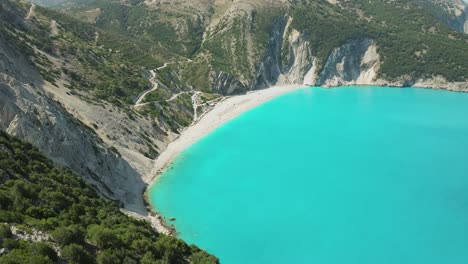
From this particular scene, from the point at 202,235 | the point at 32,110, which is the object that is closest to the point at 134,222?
the point at 202,235

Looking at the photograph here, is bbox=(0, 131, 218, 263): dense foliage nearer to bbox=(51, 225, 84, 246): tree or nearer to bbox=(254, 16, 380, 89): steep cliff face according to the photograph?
bbox=(51, 225, 84, 246): tree

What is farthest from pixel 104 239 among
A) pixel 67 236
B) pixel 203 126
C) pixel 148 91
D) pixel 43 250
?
pixel 148 91

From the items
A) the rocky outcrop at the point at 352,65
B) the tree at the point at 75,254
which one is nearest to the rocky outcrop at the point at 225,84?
the rocky outcrop at the point at 352,65

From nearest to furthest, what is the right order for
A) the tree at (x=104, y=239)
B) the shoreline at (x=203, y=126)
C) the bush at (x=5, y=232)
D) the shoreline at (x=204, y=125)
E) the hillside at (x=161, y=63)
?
1. the bush at (x=5, y=232)
2. the tree at (x=104, y=239)
3. the shoreline at (x=203, y=126)
4. the shoreline at (x=204, y=125)
5. the hillside at (x=161, y=63)

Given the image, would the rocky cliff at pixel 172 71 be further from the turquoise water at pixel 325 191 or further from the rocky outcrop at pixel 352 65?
the turquoise water at pixel 325 191

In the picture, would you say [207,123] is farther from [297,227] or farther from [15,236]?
[15,236]

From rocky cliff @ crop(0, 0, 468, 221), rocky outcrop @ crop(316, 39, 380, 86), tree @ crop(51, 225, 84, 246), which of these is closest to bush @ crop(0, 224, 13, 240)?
tree @ crop(51, 225, 84, 246)

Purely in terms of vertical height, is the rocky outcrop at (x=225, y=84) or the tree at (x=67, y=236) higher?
the tree at (x=67, y=236)
